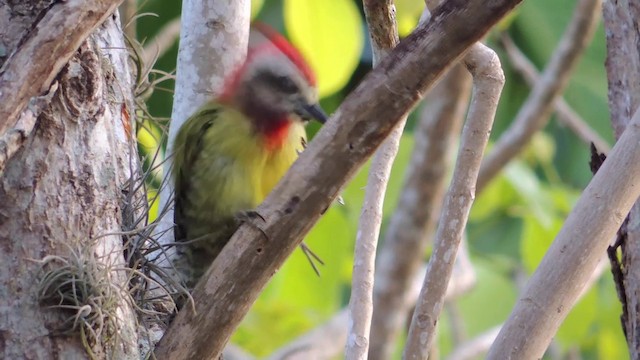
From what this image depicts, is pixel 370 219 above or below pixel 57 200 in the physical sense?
above

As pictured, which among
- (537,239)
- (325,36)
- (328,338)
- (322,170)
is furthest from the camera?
(328,338)

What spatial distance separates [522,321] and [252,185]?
2.05 ft

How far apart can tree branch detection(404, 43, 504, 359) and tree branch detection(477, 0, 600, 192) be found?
1.41m

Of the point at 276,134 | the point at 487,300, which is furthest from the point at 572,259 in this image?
the point at 487,300

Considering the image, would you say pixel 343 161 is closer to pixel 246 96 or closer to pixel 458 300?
pixel 246 96

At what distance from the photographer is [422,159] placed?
281 centimetres

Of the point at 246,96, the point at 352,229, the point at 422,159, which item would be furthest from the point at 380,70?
the point at 352,229

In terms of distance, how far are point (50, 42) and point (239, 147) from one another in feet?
1.77

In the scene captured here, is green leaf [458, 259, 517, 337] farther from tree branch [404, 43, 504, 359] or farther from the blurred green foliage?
tree branch [404, 43, 504, 359]

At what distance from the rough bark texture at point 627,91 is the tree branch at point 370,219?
424 mm

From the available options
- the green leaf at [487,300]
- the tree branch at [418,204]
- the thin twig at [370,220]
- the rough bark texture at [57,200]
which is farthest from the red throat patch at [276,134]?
the green leaf at [487,300]

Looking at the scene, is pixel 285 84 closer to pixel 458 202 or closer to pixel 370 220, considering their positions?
pixel 370 220

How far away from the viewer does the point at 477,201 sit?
360cm

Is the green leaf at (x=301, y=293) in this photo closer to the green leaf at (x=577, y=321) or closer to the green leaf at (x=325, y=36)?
the green leaf at (x=325, y=36)
